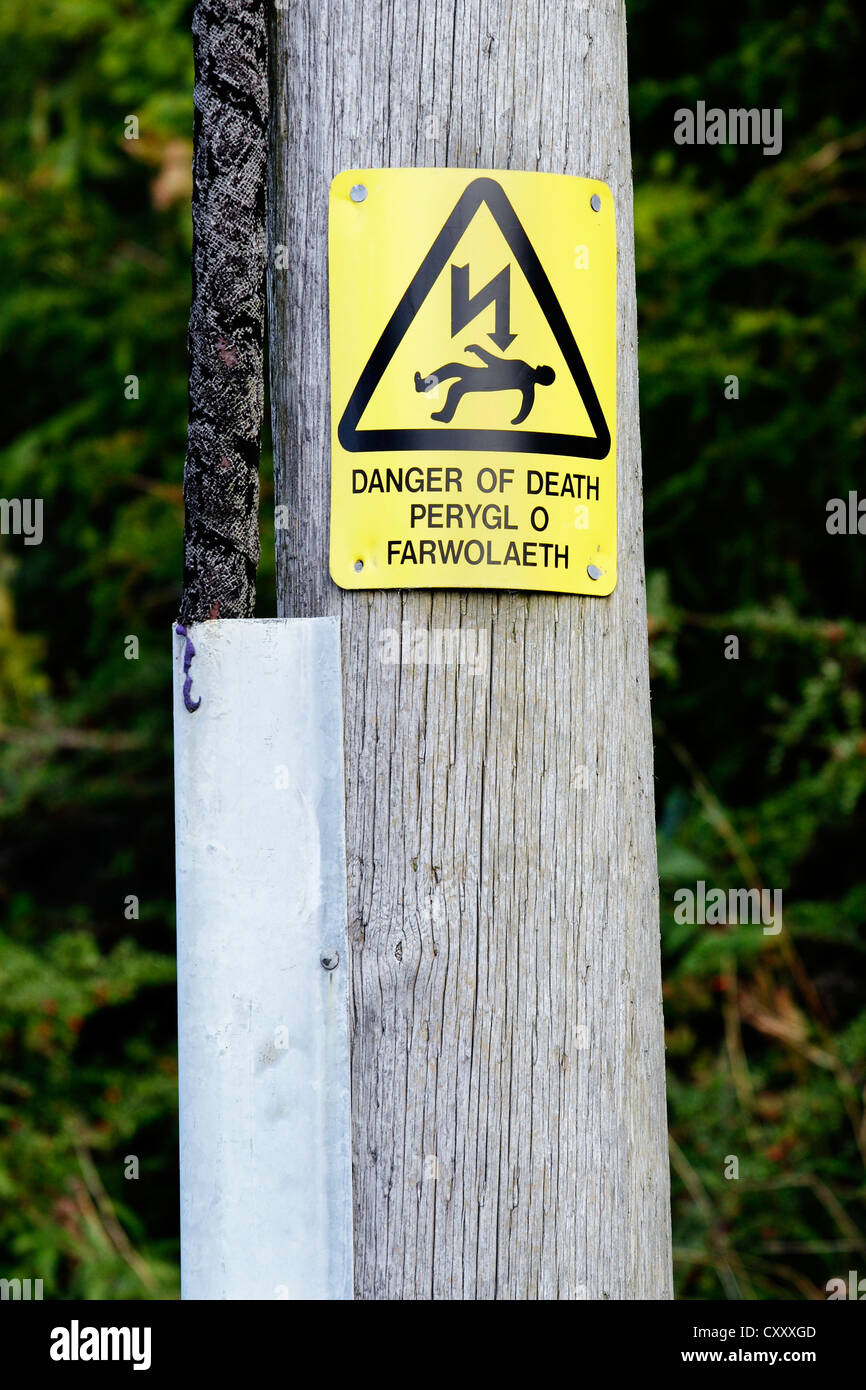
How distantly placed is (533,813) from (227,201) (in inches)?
30.5

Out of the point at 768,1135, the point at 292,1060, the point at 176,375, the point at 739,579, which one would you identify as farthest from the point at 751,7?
the point at 292,1060

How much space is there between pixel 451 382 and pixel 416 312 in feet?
0.29

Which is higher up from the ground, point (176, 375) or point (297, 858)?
point (176, 375)

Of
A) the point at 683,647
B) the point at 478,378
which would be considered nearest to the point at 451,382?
the point at 478,378

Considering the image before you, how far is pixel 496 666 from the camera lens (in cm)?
152

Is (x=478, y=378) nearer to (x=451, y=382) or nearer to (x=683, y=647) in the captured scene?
(x=451, y=382)

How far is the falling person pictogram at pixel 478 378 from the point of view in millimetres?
1497

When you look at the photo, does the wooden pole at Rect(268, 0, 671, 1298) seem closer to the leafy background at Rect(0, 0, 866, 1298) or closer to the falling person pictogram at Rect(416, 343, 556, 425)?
the falling person pictogram at Rect(416, 343, 556, 425)

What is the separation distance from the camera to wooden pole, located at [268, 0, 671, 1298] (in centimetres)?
148

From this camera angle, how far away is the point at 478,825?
58.9 inches

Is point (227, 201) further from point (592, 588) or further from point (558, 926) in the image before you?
point (558, 926)

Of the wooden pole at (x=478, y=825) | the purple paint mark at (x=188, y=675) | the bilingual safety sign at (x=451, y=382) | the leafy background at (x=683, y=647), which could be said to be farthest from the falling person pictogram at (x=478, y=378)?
the leafy background at (x=683, y=647)

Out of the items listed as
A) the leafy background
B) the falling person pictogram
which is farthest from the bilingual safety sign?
the leafy background

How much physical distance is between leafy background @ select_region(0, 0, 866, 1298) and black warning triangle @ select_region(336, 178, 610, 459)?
2.72 meters
